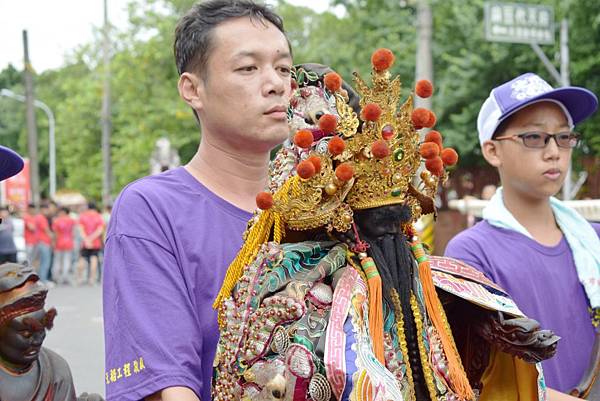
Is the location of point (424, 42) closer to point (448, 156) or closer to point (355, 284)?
point (448, 156)

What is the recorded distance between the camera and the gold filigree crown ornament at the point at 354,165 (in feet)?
6.73

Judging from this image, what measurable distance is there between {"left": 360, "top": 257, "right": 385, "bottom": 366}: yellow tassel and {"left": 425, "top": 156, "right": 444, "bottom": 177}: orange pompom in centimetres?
26

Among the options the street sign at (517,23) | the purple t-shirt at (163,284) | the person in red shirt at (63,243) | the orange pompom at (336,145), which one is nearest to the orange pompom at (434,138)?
the orange pompom at (336,145)

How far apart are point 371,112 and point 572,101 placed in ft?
4.88

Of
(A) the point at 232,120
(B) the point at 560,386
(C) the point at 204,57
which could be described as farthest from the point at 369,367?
(B) the point at 560,386

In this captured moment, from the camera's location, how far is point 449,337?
215 cm

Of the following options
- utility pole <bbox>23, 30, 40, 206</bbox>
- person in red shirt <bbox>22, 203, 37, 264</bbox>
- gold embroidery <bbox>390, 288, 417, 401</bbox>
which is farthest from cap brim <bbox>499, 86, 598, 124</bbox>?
utility pole <bbox>23, 30, 40, 206</bbox>

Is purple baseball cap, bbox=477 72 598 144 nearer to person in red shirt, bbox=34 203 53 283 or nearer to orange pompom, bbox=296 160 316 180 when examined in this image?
orange pompom, bbox=296 160 316 180

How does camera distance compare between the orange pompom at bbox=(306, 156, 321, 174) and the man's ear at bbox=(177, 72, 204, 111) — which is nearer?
the orange pompom at bbox=(306, 156, 321, 174)

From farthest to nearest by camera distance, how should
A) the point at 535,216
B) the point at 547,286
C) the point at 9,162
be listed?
the point at 535,216 → the point at 547,286 → the point at 9,162

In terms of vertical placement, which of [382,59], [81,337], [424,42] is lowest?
[81,337]

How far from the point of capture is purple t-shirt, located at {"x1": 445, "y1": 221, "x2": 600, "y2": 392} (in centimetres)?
306

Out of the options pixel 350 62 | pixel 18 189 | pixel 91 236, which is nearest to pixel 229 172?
pixel 91 236

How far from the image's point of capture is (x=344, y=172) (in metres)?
2.01
